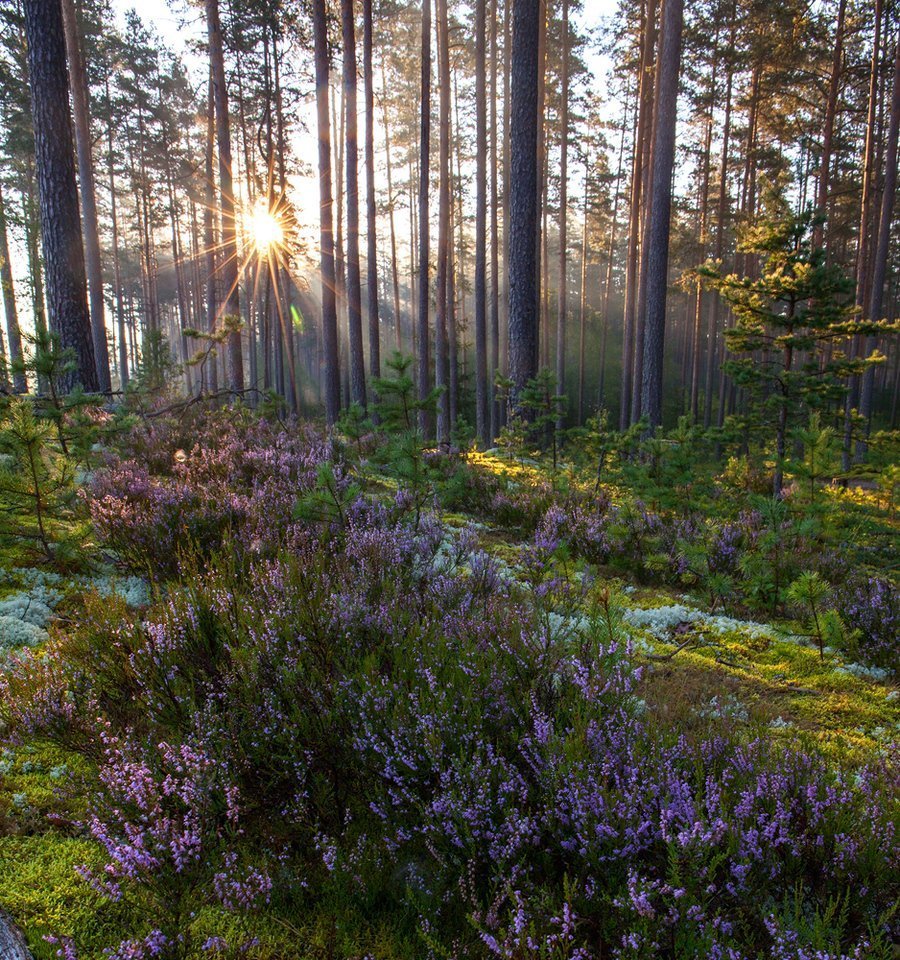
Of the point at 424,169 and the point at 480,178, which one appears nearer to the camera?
the point at 424,169

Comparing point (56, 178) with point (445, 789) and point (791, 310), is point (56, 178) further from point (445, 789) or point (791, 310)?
point (791, 310)

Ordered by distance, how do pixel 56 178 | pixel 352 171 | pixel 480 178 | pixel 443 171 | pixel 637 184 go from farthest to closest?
pixel 637 184
pixel 480 178
pixel 443 171
pixel 352 171
pixel 56 178

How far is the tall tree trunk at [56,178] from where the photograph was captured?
26.8 feet

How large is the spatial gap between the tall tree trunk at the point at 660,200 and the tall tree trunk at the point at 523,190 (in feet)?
10.7

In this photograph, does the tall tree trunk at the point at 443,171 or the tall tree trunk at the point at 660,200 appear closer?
the tall tree trunk at the point at 660,200

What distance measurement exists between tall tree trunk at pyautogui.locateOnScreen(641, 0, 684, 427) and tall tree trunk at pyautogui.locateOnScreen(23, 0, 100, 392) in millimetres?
10642

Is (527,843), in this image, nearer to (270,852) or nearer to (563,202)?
(270,852)

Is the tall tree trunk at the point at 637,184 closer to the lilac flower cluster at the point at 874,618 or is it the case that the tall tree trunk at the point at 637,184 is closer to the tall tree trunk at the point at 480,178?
the tall tree trunk at the point at 480,178

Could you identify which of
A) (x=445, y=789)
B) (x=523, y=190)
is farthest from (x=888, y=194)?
(x=445, y=789)

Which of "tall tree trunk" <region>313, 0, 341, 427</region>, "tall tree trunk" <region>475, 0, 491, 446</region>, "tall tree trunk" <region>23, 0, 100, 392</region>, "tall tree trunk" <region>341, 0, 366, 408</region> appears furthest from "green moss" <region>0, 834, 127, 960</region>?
"tall tree trunk" <region>475, 0, 491, 446</region>

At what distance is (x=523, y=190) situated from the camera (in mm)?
10062

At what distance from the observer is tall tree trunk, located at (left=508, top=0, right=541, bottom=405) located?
9.58m

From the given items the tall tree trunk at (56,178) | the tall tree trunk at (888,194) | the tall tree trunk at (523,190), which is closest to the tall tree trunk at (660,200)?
the tall tree trunk at (523,190)

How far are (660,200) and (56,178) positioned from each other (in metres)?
11.0
